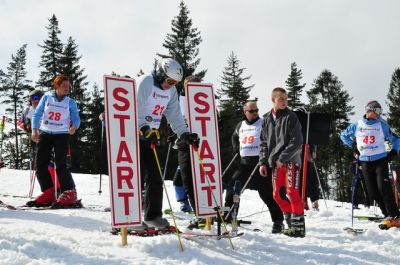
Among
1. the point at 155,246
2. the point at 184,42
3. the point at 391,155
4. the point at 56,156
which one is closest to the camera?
the point at 155,246

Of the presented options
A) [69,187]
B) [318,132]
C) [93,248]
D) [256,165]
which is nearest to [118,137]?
[93,248]

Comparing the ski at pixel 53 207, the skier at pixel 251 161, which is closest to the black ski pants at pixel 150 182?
the skier at pixel 251 161

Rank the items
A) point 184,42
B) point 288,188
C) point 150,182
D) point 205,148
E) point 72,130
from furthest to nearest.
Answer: point 184,42
point 72,130
point 288,188
point 205,148
point 150,182

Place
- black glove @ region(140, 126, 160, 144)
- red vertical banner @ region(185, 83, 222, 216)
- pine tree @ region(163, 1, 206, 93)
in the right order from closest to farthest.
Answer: black glove @ region(140, 126, 160, 144) < red vertical banner @ region(185, 83, 222, 216) < pine tree @ region(163, 1, 206, 93)

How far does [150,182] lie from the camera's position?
482 cm

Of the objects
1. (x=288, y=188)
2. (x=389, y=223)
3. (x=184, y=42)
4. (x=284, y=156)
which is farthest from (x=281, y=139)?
(x=184, y=42)

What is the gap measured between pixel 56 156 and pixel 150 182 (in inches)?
116

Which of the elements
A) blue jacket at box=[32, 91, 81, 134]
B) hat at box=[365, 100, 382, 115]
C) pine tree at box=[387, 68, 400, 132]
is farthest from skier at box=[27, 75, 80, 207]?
pine tree at box=[387, 68, 400, 132]

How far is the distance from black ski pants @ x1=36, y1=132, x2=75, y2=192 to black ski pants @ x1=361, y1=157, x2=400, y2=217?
5.21m

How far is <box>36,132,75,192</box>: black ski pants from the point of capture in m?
7.10

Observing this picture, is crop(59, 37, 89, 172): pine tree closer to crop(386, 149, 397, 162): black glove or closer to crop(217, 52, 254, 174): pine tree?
crop(217, 52, 254, 174): pine tree

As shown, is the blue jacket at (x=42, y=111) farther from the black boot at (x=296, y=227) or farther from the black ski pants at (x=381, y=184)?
the black ski pants at (x=381, y=184)

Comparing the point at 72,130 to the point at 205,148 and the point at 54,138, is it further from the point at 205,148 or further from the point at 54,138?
the point at 205,148

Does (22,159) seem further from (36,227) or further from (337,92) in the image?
(36,227)
